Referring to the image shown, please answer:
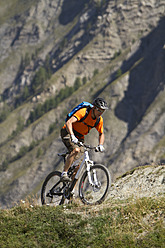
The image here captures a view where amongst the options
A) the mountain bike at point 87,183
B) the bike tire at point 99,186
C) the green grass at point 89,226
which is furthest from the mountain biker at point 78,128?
the green grass at point 89,226

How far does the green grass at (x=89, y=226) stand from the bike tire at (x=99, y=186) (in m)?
0.40

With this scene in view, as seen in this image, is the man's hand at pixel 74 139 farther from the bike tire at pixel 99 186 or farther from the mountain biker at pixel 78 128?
the bike tire at pixel 99 186

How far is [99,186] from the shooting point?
33.5 ft

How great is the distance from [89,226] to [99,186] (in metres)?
1.75

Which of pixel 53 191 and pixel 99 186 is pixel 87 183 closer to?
pixel 99 186

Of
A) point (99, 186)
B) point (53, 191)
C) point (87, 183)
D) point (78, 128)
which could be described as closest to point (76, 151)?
point (78, 128)

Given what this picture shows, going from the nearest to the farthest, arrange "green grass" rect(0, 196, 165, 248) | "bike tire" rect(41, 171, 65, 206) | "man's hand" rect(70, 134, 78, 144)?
"green grass" rect(0, 196, 165, 248) → "man's hand" rect(70, 134, 78, 144) → "bike tire" rect(41, 171, 65, 206)

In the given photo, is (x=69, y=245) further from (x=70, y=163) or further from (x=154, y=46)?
(x=154, y=46)

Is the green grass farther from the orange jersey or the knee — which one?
the orange jersey

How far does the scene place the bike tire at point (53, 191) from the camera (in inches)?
439

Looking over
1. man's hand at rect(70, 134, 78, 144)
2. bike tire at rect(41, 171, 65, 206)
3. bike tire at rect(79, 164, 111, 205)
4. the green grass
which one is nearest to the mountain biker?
man's hand at rect(70, 134, 78, 144)

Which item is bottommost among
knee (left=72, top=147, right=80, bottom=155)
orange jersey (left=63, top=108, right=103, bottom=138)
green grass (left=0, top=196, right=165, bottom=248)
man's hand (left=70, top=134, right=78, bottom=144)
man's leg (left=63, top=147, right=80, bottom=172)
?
green grass (left=0, top=196, right=165, bottom=248)

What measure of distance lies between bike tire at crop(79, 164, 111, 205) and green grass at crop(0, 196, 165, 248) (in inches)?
15.6

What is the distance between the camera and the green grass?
774 cm
